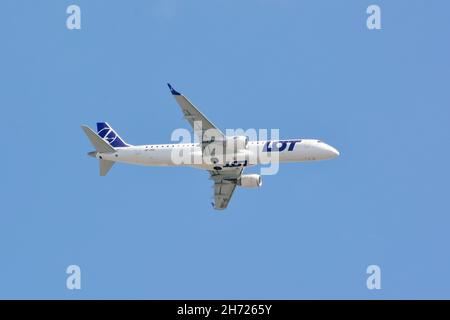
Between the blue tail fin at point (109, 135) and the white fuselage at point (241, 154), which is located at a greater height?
the blue tail fin at point (109, 135)

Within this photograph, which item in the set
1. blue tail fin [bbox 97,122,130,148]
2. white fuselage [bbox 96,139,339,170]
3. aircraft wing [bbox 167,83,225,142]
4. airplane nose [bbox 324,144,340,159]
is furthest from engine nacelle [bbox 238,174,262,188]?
blue tail fin [bbox 97,122,130,148]

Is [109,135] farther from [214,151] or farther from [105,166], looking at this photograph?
[214,151]

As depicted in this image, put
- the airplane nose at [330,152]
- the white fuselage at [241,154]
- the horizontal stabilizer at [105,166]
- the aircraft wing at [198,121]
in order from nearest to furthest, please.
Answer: the aircraft wing at [198,121], the white fuselage at [241,154], the airplane nose at [330,152], the horizontal stabilizer at [105,166]

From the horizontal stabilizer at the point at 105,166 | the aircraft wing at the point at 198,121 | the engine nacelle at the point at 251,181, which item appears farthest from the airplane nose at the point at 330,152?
the horizontal stabilizer at the point at 105,166

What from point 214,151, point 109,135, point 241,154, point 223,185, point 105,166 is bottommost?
point 223,185

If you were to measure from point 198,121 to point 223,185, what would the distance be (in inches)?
411

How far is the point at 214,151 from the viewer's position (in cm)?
7562

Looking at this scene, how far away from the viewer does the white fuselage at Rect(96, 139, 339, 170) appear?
7581cm

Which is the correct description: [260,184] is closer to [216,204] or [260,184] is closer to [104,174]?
[216,204]

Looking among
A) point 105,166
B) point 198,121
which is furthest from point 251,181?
point 105,166

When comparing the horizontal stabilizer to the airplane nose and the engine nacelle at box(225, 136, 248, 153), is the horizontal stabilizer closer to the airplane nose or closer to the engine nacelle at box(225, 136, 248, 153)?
the engine nacelle at box(225, 136, 248, 153)

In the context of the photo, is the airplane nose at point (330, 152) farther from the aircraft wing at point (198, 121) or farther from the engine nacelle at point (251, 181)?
the aircraft wing at point (198, 121)

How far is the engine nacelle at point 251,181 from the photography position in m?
79.6

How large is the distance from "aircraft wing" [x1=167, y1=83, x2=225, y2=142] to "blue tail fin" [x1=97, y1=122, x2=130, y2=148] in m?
9.25
